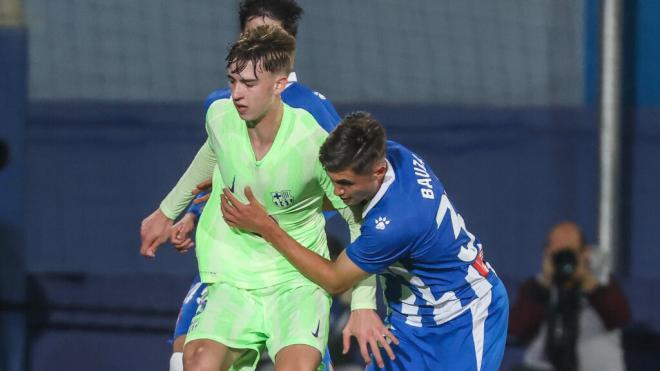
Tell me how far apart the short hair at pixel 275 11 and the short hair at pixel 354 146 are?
81 cm

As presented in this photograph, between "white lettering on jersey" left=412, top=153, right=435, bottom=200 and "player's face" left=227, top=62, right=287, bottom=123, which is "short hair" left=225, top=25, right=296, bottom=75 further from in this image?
"white lettering on jersey" left=412, top=153, right=435, bottom=200

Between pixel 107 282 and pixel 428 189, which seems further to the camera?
pixel 107 282

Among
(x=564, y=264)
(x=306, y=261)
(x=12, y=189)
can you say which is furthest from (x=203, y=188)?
(x=12, y=189)

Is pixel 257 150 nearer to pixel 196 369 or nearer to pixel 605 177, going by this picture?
pixel 196 369

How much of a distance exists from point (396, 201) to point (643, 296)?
3.33m

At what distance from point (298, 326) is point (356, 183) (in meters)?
0.58

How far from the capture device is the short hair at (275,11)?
4391 millimetres

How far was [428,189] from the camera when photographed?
3.86m

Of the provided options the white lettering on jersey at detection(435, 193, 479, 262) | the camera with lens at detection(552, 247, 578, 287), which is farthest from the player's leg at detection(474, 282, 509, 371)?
the camera with lens at detection(552, 247, 578, 287)

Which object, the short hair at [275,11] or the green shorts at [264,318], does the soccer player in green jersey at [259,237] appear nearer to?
the green shorts at [264,318]

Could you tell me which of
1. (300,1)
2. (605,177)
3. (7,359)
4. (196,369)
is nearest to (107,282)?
(7,359)

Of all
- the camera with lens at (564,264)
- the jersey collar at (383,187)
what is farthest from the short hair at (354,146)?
the camera with lens at (564,264)

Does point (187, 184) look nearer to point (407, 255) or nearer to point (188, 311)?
point (188, 311)

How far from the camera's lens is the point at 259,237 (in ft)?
13.2
